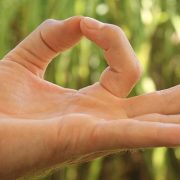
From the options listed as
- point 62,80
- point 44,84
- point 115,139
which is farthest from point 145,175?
point 115,139

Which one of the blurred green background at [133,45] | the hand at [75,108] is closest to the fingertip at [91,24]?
the hand at [75,108]

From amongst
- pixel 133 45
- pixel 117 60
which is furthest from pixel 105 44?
pixel 133 45

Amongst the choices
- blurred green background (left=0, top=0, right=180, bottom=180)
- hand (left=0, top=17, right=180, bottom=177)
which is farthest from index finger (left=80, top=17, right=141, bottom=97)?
blurred green background (left=0, top=0, right=180, bottom=180)

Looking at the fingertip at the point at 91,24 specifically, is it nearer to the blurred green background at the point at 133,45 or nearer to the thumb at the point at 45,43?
the thumb at the point at 45,43

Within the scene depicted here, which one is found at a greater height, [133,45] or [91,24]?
[91,24]

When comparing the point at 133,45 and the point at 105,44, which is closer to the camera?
the point at 105,44

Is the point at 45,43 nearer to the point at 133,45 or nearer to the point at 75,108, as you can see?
the point at 75,108

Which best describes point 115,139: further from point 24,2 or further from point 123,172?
point 123,172
